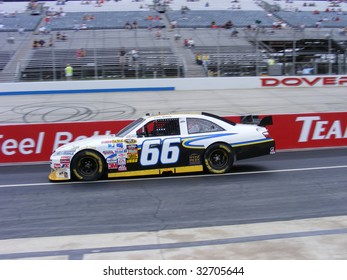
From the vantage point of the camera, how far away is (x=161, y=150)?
31.2 feet

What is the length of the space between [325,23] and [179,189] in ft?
120

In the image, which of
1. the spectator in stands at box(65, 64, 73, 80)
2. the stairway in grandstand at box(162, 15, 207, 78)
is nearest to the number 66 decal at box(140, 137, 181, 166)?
the spectator in stands at box(65, 64, 73, 80)

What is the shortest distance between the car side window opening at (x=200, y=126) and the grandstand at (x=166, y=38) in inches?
805

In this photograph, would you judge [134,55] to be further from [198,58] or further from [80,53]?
[198,58]

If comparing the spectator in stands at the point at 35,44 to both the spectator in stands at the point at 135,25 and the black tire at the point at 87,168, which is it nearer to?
the spectator in stands at the point at 135,25

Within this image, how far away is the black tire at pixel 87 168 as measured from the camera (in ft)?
31.1

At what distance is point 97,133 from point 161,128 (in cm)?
360

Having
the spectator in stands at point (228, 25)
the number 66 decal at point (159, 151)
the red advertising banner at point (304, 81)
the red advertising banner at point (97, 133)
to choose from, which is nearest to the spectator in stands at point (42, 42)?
the spectator in stands at point (228, 25)

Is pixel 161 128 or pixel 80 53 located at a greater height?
pixel 80 53

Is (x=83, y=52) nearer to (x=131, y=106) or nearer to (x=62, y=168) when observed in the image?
(x=131, y=106)

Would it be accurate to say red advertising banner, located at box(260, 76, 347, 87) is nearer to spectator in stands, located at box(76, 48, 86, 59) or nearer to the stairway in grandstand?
the stairway in grandstand

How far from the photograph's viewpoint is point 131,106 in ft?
75.6

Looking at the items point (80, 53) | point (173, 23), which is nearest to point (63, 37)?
point (80, 53)

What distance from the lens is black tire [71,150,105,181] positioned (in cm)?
948
